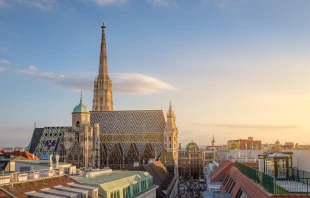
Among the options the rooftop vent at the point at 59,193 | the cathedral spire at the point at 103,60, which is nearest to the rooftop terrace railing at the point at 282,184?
the rooftop vent at the point at 59,193

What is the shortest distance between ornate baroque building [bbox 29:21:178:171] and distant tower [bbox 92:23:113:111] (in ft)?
22.2

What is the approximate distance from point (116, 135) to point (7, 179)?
326 ft

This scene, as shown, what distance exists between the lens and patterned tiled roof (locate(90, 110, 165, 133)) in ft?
406

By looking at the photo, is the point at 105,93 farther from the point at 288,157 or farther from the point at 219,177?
the point at 288,157

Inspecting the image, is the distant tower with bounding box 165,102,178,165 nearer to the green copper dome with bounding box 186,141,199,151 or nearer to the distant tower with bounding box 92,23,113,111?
the distant tower with bounding box 92,23,113,111

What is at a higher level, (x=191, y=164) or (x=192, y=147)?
(x=192, y=147)

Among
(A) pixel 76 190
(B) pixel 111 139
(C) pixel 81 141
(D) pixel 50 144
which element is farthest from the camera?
(B) pixel 111 139

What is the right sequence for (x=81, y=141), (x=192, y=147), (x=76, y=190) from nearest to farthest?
(x=76, y=190) → (x=81, y=141) → (x=192, y=147)

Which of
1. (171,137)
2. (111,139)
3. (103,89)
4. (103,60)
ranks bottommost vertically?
(111,139)

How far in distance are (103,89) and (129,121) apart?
50.1 feet

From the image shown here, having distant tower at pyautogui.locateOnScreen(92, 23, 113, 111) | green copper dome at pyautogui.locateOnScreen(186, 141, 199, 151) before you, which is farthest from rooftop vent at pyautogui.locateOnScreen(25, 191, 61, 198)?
green copper dome at pyautogui.locateOnScreen(186, 141, 199, 151)

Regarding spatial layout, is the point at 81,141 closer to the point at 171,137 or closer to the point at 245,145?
the point at 171,137

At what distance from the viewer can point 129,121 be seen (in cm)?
12550

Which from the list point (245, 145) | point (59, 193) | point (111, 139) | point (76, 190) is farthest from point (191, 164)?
point (59, 193)
